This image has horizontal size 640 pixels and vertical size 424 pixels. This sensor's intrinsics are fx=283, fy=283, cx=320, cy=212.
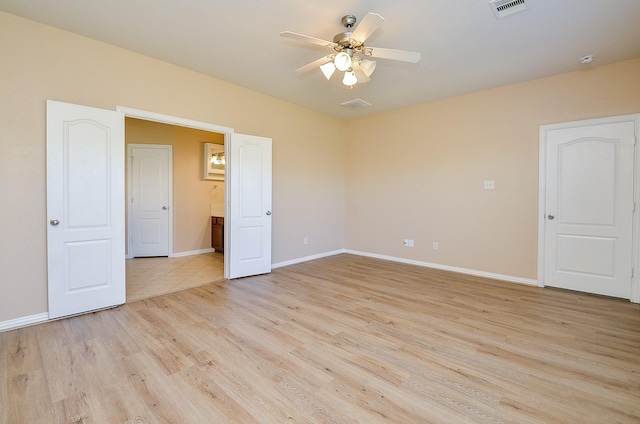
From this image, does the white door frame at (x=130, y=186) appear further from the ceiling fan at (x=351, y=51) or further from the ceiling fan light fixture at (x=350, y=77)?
the ceiling fan light fixture at (x=350, y=77)

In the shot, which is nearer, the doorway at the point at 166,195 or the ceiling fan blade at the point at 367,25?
the ceiling fan blade at the point at 367,25

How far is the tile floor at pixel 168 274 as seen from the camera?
12.1ft

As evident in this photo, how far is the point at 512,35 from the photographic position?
2.79m

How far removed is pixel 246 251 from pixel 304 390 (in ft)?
8.91

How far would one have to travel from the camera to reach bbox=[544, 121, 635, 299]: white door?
3391mm

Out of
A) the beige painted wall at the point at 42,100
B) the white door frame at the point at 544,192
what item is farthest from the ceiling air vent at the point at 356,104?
the white door frame at the point at 544,192

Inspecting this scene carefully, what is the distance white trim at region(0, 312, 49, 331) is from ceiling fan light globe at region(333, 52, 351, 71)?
3622mm

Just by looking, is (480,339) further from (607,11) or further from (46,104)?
(46,104)

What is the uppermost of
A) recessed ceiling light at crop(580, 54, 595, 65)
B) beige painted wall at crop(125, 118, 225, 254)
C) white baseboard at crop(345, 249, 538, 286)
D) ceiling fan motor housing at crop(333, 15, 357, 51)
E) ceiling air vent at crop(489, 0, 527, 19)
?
recessed ceiling light at crop(580, 54, 595, 65)

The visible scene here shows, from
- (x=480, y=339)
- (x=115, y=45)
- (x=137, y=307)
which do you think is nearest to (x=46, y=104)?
(x=115, y=45)

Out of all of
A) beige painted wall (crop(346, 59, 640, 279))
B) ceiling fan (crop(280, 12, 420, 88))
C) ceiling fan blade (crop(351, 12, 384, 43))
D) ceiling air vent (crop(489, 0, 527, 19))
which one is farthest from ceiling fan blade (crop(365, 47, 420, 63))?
beige painted wall (crop(346, 59, 640, 279))

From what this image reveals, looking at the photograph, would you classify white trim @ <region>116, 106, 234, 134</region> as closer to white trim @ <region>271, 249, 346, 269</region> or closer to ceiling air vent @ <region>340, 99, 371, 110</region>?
ceiling air vent @ <region>340, 99, 371, 110</region>

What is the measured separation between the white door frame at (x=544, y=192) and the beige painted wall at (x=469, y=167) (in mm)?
62

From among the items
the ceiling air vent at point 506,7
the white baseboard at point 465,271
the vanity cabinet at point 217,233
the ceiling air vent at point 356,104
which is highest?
the ceiling air vent at point 356,104
